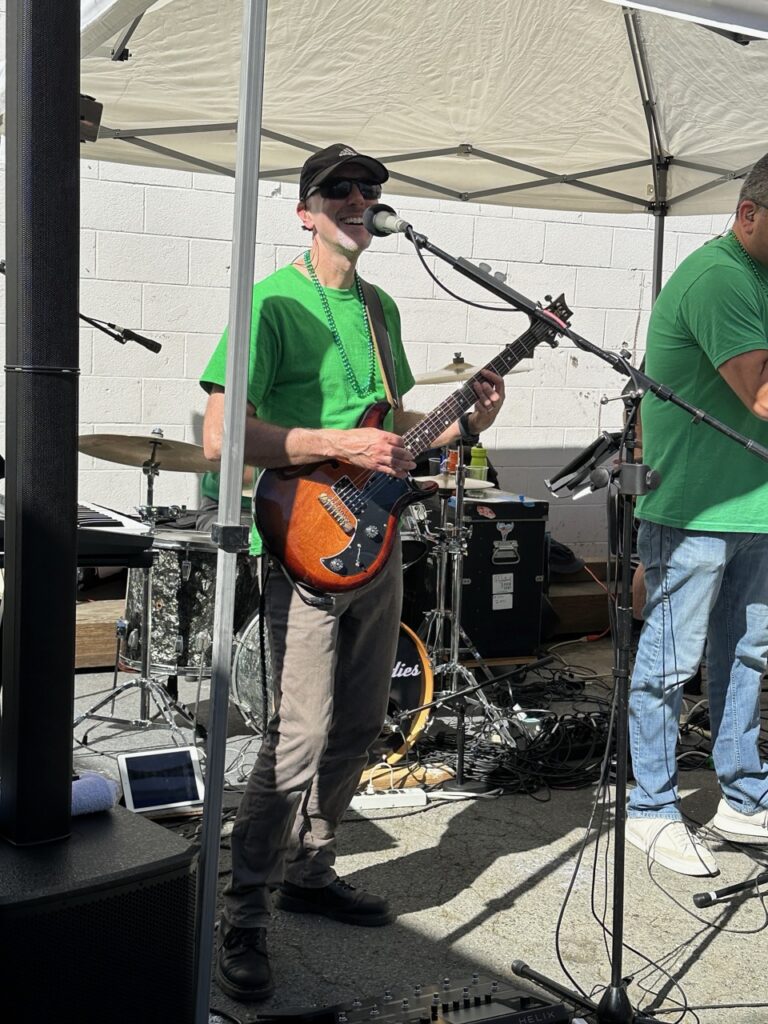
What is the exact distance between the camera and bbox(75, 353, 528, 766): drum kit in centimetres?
412

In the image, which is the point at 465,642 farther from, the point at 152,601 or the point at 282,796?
the point at 282,796

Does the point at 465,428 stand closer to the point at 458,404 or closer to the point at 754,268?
the point at 458,404

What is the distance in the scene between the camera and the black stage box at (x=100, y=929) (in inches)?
62.8

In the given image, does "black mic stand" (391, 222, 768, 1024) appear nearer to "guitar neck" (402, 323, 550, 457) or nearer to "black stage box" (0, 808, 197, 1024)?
"guitar neck" (402, 323, 550, 457)

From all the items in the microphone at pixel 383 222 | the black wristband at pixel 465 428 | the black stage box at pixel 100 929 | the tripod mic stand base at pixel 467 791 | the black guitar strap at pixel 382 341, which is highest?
the microphone at pixel 383 222

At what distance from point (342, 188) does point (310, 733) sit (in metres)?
1.25

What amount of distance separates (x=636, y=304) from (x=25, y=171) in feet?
17.3

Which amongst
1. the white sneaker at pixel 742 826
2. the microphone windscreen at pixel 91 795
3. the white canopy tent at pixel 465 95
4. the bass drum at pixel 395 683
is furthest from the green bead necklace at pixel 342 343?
the white sneaker at pixel 742 826

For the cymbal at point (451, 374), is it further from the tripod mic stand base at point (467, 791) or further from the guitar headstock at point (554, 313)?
the guitar headstock at point (554, 313)

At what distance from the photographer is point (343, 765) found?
2689 millimetres

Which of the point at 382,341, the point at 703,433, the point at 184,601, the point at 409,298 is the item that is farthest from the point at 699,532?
the point at 409,298

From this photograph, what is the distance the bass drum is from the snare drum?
0.49ft

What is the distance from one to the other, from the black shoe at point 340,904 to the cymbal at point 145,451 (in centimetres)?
182

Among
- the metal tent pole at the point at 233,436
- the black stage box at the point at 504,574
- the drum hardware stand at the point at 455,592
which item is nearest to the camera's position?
the metal tent pole at the point at 233,436
